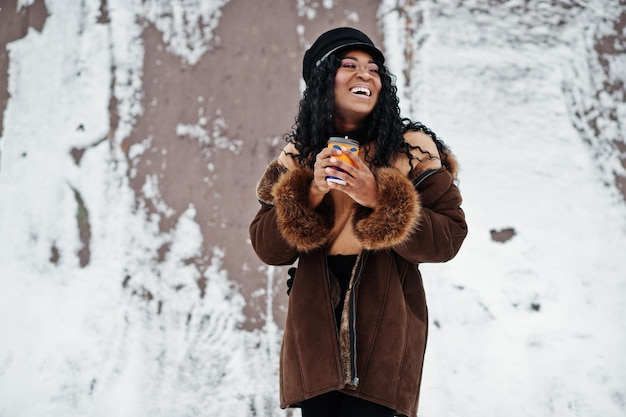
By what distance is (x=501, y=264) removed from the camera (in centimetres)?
282

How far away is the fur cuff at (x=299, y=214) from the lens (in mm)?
1448

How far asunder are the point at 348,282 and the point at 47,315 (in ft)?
6.63

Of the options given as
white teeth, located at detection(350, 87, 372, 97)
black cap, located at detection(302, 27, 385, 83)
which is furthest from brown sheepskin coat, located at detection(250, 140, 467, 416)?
black cap, located at detection(302, 27, 385, 83)

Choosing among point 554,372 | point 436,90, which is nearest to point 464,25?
point 436,90

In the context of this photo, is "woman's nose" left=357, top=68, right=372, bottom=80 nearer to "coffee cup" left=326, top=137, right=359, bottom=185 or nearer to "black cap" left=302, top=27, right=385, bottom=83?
"black cap" left=302, top=27, right=385, bottom=83

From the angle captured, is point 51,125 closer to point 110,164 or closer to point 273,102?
point 110,164

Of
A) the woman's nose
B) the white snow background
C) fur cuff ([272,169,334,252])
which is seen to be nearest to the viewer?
fur cuff ([272,169,334,252])

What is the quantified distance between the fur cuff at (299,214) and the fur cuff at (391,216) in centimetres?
12

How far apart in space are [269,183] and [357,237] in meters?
0.35

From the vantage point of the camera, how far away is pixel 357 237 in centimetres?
139

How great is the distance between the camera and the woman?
54.2 inches

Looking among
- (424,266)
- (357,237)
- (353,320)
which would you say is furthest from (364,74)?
(424,266)

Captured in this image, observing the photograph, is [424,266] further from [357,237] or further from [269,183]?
[357,237]

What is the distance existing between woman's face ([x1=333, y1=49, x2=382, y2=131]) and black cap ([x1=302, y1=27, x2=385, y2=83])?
2 cm
